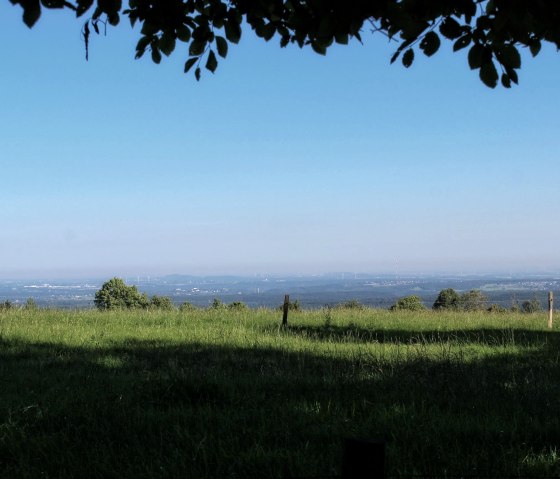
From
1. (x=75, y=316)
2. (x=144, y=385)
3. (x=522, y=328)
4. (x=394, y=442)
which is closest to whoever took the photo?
(x=394, y=442)

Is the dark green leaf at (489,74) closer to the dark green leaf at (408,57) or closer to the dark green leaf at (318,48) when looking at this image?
the dark green leaf at (408,57)

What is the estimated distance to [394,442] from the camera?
5066mm

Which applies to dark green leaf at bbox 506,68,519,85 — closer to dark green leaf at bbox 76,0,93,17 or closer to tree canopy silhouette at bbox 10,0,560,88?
tree canopy silhouette at bbox 10,0,560,88

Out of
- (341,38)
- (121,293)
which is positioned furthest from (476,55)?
(121,293)

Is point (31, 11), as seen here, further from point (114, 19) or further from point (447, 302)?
point (447, 302)

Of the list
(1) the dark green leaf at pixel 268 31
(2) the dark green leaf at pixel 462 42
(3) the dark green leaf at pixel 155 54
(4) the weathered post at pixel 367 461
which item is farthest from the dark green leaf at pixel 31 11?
(4) the weathered post at pixel 367 461

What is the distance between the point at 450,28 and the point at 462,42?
15 centimetres

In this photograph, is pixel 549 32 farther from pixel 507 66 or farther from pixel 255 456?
pixel 255 456

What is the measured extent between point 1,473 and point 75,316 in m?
15.2

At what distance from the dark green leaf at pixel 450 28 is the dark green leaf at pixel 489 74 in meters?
0.33

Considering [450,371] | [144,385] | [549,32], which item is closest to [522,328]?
[450,371]

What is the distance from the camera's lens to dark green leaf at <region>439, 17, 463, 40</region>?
404 centimetres

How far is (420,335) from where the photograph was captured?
16.0 metres

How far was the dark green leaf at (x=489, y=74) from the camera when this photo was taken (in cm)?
395
